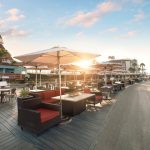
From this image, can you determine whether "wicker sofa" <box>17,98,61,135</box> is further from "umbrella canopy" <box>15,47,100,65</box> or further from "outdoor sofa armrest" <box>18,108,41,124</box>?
"umbrella canopy" <box>15,47,100,65</box>

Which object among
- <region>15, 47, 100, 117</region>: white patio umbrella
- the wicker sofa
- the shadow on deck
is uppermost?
<region>15, 47, 100, 117</region>: white patio umbrella

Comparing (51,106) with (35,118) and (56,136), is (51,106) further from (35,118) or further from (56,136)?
(56,136)

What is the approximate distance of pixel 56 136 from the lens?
151 inches

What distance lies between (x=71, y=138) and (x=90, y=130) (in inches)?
31.1

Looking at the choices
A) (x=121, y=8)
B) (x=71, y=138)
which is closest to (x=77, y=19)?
(x=121, y=8)

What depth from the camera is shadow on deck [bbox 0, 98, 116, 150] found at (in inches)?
131

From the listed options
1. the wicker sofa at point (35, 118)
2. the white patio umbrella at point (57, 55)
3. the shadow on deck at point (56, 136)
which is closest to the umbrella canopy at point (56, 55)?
the white patio umbrella at point (57, 55)

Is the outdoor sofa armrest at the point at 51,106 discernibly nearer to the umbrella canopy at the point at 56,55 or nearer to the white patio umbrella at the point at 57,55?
the white patio umbrella at the point at 57,55

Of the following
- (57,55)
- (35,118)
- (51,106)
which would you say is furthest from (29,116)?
(57,55)

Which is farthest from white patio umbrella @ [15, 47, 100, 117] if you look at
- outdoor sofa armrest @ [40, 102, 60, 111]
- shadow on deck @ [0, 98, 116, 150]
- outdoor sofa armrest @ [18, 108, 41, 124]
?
shadow on deck @ [0, 98, 116, 150]

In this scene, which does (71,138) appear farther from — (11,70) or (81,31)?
(11,70)

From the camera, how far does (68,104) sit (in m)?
5.91

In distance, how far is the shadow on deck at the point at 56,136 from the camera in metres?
→ 3.32

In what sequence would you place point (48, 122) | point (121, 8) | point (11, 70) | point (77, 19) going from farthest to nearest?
point (11, 70), point (77, 19), point (121, 8), point (48, 122)
